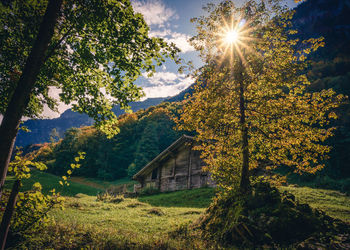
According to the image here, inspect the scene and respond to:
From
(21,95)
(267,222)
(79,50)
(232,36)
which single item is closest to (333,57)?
(232,36)

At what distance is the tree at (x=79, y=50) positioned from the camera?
14.4ft

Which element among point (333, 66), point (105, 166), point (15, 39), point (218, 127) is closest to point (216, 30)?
point (218, 127)

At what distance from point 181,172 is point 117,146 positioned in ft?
155

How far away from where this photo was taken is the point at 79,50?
530cm

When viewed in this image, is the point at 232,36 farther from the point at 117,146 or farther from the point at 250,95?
the point at 117,146

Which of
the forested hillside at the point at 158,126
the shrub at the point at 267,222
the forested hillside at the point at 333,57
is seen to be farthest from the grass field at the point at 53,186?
the forested hillside at the point at 333,57

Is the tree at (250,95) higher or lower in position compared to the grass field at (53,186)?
higher

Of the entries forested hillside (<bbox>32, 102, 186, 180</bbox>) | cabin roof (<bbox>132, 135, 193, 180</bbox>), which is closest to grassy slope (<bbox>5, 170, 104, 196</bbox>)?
cabin roof (<bbox>132, 135, 193, 180</bbox>)

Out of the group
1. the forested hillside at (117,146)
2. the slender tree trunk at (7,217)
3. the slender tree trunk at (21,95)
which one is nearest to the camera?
the slender tree trunk at (7,217)

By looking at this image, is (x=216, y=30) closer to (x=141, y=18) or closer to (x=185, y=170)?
(x=141, y=18)

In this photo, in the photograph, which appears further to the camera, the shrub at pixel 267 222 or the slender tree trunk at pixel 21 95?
the shrub at pixel 267 222

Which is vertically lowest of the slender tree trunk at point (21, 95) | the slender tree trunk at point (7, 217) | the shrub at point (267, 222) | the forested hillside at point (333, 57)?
the shrub at point (267, 222)

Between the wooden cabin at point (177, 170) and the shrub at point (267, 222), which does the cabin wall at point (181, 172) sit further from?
the shrub at point (267, 222)

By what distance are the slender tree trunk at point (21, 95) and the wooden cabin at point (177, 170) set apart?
1846cm
